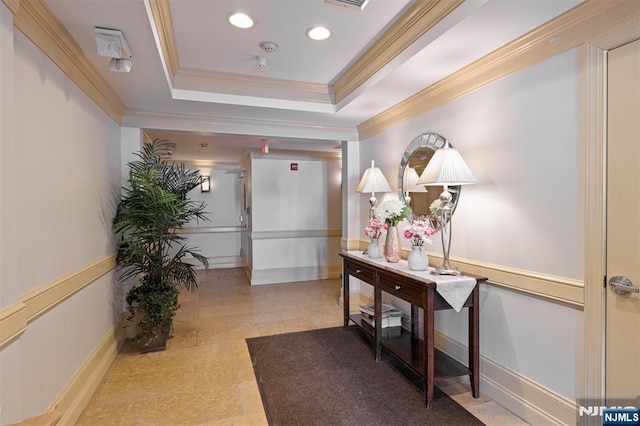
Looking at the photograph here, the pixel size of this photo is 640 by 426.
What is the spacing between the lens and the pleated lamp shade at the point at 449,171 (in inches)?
89.7

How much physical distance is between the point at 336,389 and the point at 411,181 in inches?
77.5

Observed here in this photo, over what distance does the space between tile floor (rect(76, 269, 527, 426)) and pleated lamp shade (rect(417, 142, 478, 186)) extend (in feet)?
5.13

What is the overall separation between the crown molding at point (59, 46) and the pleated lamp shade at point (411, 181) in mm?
2797

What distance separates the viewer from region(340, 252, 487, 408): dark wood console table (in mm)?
2207

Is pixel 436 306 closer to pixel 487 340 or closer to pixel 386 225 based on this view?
pixel 487 340

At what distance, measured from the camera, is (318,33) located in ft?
7.84

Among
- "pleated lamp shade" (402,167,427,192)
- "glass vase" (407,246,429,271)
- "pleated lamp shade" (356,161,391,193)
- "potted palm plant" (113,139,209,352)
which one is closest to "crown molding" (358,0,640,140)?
"pleated lamp shade" (402,167,427,192)

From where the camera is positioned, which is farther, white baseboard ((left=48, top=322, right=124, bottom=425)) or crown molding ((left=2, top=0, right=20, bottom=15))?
white baseboard ((left=48, top=322, right=124, bottom=425))

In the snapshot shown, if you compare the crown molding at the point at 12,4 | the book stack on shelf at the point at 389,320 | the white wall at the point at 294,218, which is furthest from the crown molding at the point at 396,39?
the white wall at the point at 294,218

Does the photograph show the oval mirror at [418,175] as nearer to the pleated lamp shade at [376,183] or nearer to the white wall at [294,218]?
the pleated lamp shade at [376,183]

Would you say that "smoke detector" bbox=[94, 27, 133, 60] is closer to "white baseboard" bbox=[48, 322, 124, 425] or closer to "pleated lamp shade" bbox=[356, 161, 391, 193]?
"white baseboard" bbox=[48, 322, 124, 425]

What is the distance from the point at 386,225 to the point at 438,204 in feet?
2.17

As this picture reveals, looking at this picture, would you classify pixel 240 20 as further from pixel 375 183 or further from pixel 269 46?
pixel 375 183

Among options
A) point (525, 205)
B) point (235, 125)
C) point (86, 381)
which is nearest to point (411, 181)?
point (525, 205)
